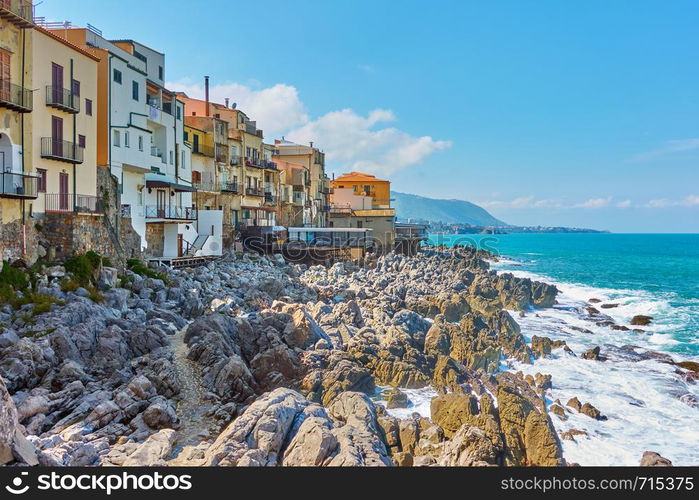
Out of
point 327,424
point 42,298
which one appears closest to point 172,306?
point 42,298

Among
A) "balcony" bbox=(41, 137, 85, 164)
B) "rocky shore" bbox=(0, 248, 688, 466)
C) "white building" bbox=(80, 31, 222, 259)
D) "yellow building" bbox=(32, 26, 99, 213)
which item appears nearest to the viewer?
"rocky shore" bbox=(0, 248, 688, 466)

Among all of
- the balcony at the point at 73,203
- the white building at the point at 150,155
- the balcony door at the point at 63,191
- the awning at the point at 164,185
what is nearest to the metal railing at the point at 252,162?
the white building at the point at 150,155

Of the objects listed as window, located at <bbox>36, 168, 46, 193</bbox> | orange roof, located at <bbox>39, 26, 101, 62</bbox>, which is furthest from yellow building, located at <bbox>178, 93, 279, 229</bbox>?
window, located at <bbox>36, 168, 46, 193</bbox>

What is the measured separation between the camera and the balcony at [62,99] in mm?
24891

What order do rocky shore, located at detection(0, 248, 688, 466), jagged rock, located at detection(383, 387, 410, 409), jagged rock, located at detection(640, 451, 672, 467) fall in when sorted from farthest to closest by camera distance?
jagged rock, located at detection(383, 387, 410, 409)
jagged rock, located at detection(640, 451, 672, 467)
rocky shore, located at detection(0, 248, 688, 466)

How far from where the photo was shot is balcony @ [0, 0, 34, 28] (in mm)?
21875

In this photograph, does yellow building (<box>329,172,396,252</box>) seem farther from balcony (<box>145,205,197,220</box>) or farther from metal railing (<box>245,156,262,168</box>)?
balcony (<box>145,205,197,220</box>)

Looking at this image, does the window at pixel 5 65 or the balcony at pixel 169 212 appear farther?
the balcony at pixel 169 212

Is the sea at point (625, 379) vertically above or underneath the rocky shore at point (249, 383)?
underneath

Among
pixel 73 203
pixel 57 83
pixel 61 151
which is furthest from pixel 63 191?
pixel 57 83

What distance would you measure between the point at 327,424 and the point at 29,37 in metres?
21.7

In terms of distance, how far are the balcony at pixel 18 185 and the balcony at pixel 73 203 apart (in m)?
1.40

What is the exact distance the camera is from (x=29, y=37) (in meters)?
23.5

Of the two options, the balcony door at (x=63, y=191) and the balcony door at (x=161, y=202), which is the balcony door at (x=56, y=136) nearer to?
the balcony door at (x=63, y=191)
